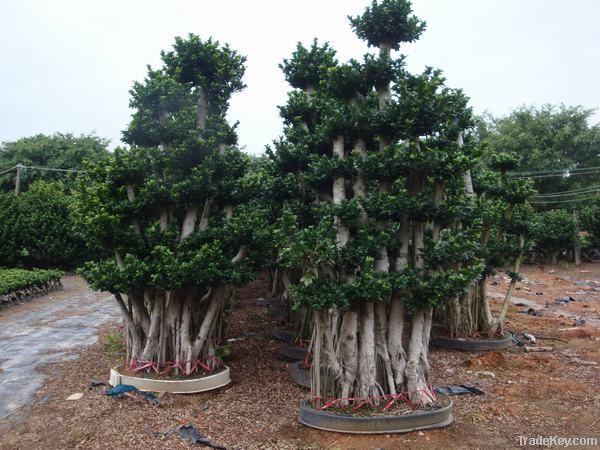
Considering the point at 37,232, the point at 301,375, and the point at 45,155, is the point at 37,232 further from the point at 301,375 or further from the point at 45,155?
the point at 301,375

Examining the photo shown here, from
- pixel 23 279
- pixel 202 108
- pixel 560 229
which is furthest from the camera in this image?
pixel 560 229

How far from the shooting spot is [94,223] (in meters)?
7.16

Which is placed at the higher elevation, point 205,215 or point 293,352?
point 205,215

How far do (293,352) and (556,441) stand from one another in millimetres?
4421

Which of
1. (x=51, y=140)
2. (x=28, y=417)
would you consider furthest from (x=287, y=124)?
(x=51, y=140)

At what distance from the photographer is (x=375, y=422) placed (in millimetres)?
5504

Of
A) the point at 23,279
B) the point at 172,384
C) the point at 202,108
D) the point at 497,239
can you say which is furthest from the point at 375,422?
the point at 23,279

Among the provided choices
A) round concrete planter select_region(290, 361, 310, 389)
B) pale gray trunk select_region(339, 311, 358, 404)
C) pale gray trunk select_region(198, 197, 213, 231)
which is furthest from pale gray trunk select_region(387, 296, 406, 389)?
pale gray trunk select_region(198, 197, 213, 231)

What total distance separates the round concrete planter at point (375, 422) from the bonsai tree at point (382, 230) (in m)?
0.26

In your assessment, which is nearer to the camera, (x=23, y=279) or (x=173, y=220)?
(x=173, y=220)

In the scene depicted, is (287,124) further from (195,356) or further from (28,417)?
(28,417)

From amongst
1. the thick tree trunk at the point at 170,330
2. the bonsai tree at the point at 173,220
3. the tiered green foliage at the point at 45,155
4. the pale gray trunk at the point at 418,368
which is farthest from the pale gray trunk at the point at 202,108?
the tiered green foliage at the point at 45,155

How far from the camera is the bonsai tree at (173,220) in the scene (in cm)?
716

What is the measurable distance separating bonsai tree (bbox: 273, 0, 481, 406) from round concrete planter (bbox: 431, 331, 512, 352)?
3683mm
